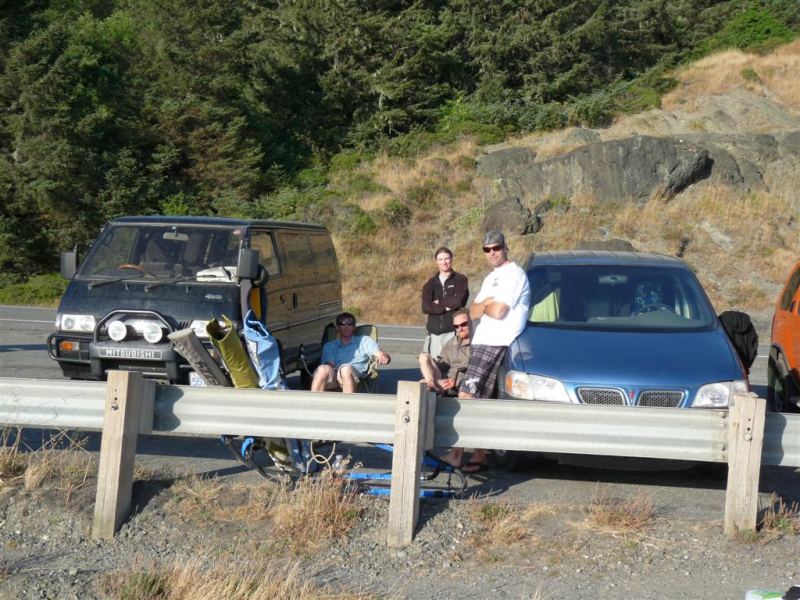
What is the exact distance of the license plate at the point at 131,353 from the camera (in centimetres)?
881

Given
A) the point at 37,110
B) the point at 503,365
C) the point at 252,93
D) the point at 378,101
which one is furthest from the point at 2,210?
the point at 503,365

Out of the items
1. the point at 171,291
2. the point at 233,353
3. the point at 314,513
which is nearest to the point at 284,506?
the point at 314,513

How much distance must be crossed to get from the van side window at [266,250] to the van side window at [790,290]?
5077 millimetres

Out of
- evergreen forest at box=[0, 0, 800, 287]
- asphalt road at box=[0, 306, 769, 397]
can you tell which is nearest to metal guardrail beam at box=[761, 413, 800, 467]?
asphalt road at box=[0, 306, 769, 397]

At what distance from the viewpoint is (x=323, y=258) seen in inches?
473

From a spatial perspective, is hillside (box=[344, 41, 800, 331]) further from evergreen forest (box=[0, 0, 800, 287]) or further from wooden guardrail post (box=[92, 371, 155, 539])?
wooden guardrail post (box=[92, 371, 155, 539])

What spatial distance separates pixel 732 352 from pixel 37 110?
28.3 m

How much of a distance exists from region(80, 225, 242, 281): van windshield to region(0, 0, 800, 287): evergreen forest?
19.9m

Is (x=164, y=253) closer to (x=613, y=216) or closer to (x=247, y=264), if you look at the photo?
(x=247, y=264)

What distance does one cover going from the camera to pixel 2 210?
30625 millimetres

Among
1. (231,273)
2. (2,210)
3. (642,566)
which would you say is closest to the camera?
(642,566)

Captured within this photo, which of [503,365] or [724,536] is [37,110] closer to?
[503,365]

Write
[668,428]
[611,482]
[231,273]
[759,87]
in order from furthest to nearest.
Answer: [759,87] → [231,273] → [611,482] → [668,428]

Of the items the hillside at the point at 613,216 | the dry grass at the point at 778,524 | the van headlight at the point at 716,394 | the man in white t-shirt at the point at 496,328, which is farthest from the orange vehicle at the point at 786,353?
the hillside at the point at 613,216
